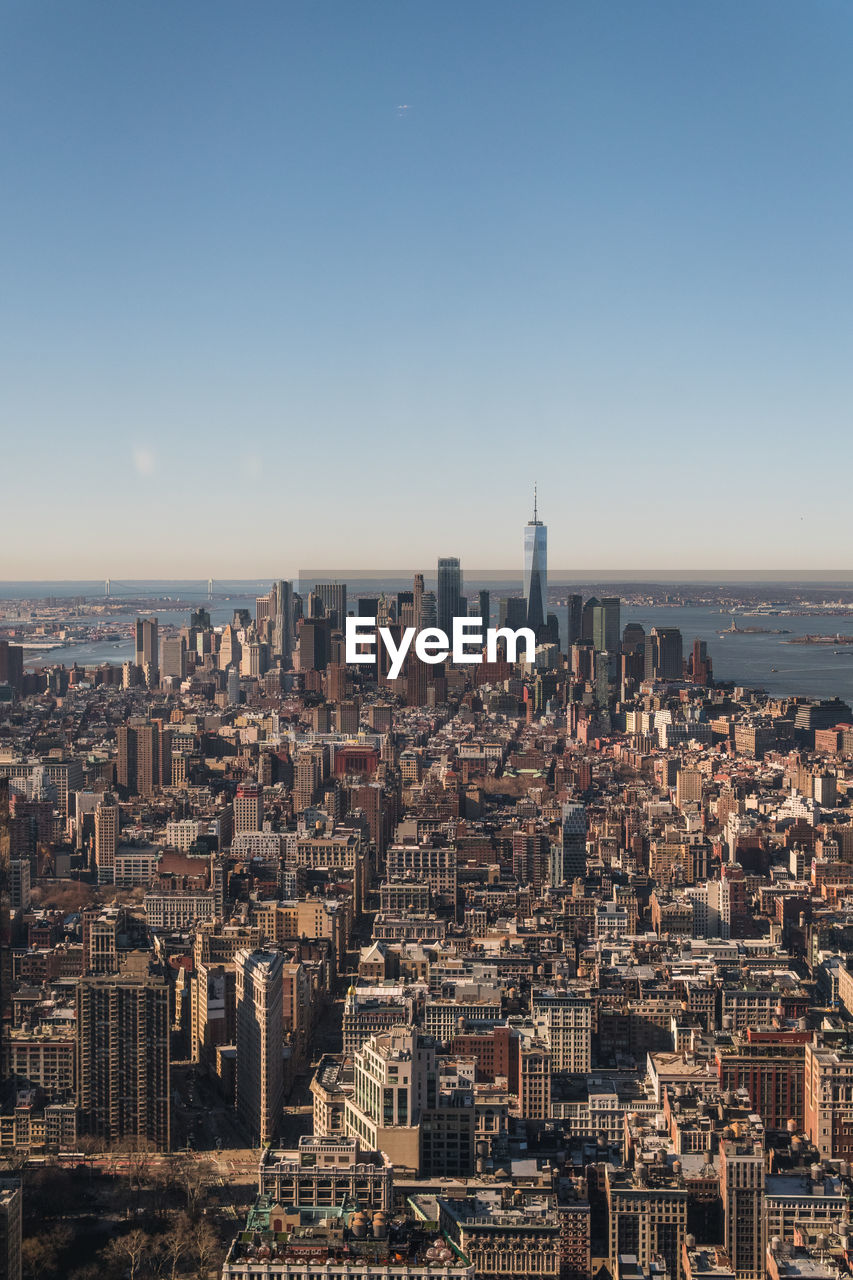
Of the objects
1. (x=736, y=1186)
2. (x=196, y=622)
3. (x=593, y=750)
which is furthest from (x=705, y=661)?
(x=736, y=1186)

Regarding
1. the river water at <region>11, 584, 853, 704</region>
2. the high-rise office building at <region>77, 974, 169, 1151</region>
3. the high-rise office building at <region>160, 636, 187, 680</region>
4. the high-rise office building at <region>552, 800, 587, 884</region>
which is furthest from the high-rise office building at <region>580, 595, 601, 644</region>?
the high-rise office building at <region>77, 974, 169, 1151</region>

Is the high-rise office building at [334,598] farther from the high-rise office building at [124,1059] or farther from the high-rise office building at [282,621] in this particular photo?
the high-rise office building at [124,1059]

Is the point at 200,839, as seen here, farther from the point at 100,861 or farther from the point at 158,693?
the point at 158,693

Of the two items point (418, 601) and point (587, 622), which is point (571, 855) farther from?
point (587, 622)

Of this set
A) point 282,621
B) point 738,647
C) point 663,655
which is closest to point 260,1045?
point 282,621

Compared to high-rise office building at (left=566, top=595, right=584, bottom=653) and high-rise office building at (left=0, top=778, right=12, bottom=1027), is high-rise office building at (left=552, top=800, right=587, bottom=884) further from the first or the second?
high-rise office building at (left=566, top=595, right=584, bottom=653)

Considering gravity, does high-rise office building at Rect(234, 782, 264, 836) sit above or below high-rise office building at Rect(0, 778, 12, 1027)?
below
